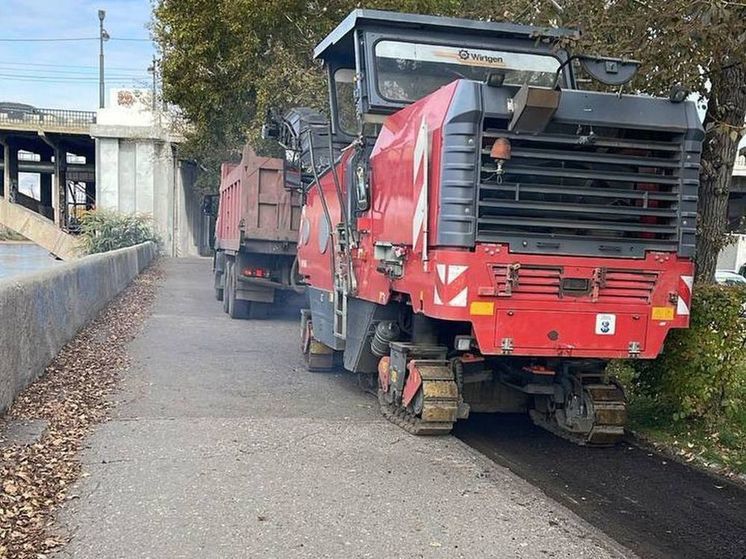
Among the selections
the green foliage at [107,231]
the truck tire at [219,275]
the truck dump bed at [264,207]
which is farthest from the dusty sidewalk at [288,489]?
the green foliage at [107,231]

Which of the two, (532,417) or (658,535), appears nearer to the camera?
(658,535)

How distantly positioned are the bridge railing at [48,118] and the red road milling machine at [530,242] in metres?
43.2

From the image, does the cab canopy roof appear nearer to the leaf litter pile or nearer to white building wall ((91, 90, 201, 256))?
the leaf litter pile

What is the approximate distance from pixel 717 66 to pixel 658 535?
3.90m

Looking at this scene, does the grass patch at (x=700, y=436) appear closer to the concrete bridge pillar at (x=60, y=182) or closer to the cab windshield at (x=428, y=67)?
the cab windshield at (x=428, y=67)

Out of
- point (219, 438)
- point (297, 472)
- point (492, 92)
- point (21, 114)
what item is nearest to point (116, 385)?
point (219, 438)

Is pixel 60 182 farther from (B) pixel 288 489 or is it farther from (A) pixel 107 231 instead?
(B) pixel 288 489

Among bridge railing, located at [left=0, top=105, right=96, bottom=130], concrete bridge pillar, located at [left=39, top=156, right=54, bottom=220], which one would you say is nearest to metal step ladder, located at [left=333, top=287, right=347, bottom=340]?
bridge railing, located at [left=0, top=105, right=96, bottom=130]

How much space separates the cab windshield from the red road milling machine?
2.13 ft

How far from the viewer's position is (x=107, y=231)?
31.0 m

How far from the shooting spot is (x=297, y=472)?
18.2ft

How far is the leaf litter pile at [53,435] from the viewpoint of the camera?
4.40 metres

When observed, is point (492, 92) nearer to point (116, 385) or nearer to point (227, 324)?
A: point (116, 385)

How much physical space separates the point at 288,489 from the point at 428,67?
13.2 feet
